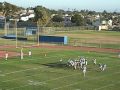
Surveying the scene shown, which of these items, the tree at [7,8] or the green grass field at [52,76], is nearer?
the green grass field at [52,76]

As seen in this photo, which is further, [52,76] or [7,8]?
[7,8]

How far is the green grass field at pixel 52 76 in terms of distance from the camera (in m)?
28.7

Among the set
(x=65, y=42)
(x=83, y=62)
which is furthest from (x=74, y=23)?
→ (x=83, y=62)

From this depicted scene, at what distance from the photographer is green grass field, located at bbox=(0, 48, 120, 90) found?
2869cm

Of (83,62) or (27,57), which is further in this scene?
(27,57)

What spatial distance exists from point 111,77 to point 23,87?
852 centimetres

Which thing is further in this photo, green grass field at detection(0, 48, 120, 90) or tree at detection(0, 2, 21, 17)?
tree at detection(0, 2, 21, 17)

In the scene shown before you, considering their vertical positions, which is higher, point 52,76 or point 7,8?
point 7,8

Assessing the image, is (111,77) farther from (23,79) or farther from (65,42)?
(65,42)

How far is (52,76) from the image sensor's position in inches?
1289

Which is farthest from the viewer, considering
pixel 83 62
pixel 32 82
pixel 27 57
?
pixel 27 57

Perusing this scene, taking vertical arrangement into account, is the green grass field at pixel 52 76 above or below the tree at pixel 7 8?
below

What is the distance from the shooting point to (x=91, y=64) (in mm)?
40656

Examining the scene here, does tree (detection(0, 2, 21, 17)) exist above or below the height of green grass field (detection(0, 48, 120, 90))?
above
